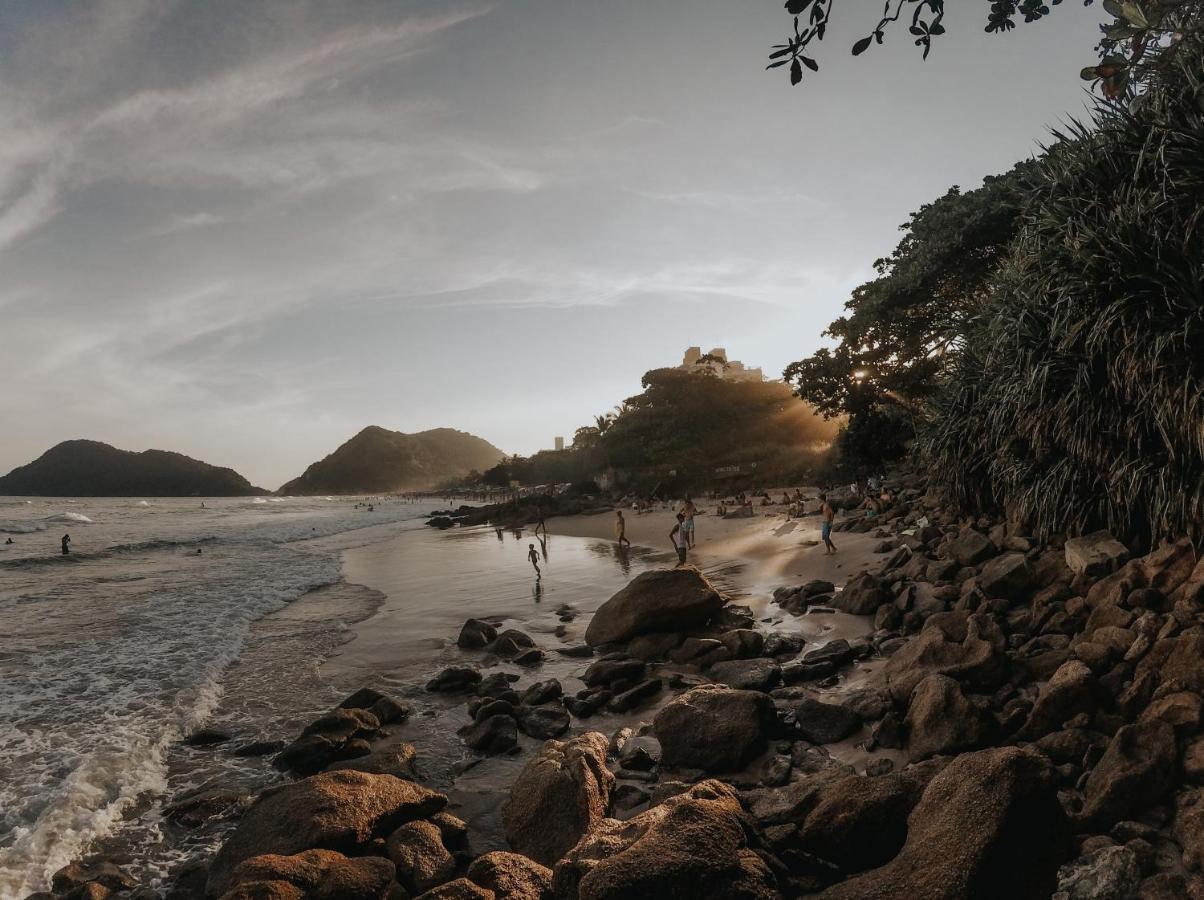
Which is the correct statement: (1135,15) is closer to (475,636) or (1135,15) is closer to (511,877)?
(511,877)

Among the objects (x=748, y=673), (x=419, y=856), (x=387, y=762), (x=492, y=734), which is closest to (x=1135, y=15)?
(x=748, y=673)

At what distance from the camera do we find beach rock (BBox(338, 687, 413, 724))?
26.5ft

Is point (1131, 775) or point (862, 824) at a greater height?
point (1131, 775)

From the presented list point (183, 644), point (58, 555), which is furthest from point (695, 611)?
point (58, 555)

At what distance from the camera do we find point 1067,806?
4117 millimetres

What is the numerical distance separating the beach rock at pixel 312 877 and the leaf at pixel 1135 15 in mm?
7727

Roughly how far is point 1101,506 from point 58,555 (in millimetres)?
41236

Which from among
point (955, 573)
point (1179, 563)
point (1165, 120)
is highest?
point (1165, 120)

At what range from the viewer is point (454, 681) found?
9.27 meters

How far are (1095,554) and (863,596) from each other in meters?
3.46

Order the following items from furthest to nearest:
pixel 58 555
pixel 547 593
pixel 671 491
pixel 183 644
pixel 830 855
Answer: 1. pixel 671 491
2. pixel 58 555
3. pixel 547 593
4. pixel 183 644
5. pixel 830 855

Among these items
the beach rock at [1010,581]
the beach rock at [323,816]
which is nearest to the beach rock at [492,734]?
the beach rock at [323,816]

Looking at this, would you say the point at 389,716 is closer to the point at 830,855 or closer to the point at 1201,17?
the point at 830,855

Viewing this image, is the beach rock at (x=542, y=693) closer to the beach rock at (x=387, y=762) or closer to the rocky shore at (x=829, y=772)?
the rocky shore at (x=829, y=772)
